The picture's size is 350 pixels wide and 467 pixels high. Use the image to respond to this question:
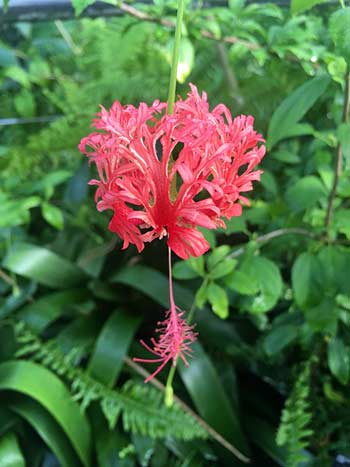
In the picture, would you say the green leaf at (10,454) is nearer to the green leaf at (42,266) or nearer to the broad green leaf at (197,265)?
the green leaf at (42,266)

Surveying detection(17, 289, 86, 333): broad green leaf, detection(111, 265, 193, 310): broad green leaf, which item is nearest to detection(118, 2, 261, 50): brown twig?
detection(111, 265, 193, 310): broad green leaf

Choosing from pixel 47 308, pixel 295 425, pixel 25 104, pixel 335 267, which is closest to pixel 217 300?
pixel 335 267

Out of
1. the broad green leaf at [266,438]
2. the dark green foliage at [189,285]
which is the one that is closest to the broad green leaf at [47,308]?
the dark green foliage at [189,285]

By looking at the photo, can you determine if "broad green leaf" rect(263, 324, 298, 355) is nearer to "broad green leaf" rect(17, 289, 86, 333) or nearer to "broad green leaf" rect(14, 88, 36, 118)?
"broad green leaf" rect(17, 289, 86, 333)

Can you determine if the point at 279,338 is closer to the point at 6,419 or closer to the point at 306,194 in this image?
the point at 306,194

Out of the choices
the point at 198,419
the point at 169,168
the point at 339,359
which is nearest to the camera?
the point at 169,168

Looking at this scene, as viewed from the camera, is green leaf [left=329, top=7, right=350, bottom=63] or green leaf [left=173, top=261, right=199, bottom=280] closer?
green leaf [left=329, top=7, right=350, bottom=63]
